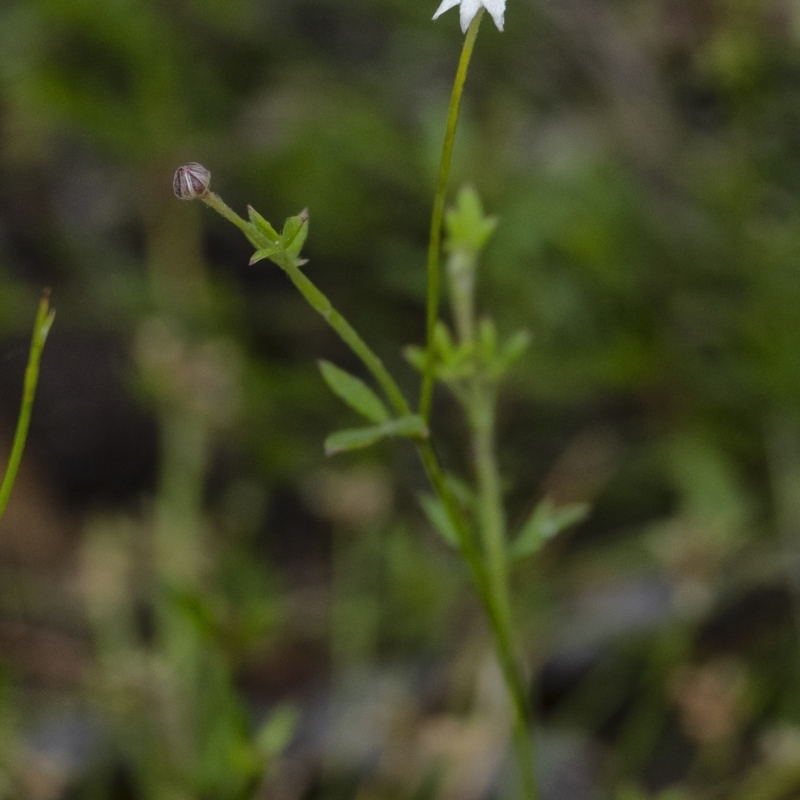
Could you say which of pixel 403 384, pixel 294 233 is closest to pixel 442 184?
pixel 294 233

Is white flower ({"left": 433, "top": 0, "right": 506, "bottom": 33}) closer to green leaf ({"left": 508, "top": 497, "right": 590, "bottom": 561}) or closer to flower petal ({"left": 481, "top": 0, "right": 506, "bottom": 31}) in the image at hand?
flower petal ({"left": 481, "top": 0, "right": 506, "bottom": 31})

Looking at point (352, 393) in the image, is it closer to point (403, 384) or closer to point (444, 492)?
point (444, 492)

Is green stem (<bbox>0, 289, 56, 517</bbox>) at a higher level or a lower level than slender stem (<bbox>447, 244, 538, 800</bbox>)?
higher

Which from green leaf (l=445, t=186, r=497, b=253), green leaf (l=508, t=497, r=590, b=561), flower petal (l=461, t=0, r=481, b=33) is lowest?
green leaf (l=508, t=497, r=590, b=561)

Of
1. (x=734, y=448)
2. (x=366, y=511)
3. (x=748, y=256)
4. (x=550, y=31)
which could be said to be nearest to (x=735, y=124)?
(x=748, y=256)

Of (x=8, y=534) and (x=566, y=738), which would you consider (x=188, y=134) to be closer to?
(x=8, y=534)

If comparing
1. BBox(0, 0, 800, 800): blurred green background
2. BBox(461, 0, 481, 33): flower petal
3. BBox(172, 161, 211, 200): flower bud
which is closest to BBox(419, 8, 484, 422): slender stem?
BBox(461, 0, 481, 33): flower petal
